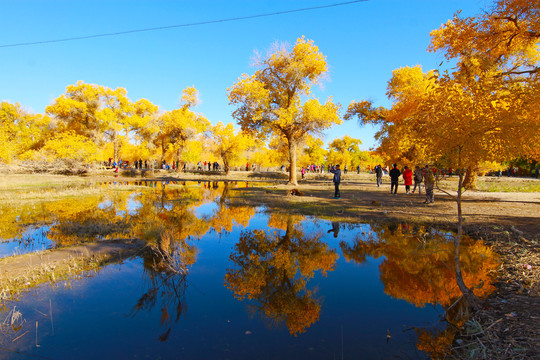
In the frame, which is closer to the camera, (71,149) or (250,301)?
(250,301)

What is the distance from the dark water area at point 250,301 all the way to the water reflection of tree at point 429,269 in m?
0.03

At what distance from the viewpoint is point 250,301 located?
5234 mm

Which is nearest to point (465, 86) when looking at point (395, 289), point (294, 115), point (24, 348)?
point (395, 289)

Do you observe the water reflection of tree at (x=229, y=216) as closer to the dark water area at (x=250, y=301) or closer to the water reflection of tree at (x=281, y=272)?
the water reflection of tree at (x=281, y=272)

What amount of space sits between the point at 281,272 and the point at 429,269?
10.8ft

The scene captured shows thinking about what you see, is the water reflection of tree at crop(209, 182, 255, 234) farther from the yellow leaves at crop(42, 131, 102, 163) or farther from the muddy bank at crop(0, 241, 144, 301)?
the yellow leaves at crop(42, 131, 102, 163)

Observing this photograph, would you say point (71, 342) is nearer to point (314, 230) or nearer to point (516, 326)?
point (516, 326)

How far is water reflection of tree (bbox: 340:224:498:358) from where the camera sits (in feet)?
14.9

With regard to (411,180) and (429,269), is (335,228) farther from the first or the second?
(411,180)

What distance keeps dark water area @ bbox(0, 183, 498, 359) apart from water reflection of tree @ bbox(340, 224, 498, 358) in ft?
0.09

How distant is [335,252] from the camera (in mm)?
8039

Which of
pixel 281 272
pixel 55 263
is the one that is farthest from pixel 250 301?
pixel 55 263

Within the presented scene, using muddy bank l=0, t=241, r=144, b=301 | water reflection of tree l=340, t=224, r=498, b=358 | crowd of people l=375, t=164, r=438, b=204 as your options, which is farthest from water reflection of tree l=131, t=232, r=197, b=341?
crowd of people l=375, t=164, r=438, b=204

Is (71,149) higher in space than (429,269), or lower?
higher
